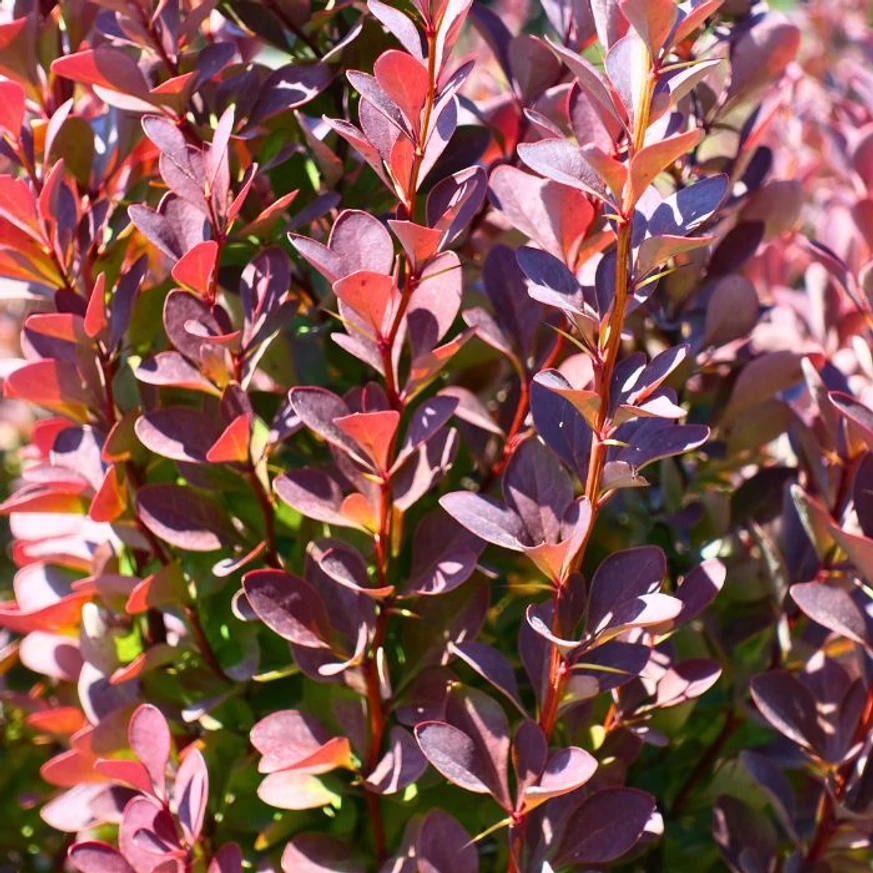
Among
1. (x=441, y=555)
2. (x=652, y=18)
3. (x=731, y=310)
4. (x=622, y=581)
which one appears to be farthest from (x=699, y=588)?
(x=652, y=18)

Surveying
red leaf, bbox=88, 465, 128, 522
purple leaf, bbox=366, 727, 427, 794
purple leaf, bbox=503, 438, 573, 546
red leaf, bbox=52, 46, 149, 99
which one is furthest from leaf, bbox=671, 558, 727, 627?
red leaf, bbox=52, 46, 149, 99

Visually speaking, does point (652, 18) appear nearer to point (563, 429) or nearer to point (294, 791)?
point (563, 429)

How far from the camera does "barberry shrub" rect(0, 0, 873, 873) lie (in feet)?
2.37

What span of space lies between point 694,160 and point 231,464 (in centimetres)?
53

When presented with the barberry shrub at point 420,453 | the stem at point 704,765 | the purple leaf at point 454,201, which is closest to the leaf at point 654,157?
the barberry shrub at point 420,453

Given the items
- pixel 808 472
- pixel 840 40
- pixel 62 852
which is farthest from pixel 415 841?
pixel 840 40

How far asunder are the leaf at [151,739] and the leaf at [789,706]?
0.45 meters

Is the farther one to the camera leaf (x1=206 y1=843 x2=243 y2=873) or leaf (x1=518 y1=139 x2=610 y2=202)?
leaf (x1=206 y1=843 x2=243 y2=873)

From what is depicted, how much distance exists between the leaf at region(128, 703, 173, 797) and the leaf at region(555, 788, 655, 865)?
0.29 metres

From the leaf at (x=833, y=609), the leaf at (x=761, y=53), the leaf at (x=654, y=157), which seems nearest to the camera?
the leaf at (x=654, y=157)

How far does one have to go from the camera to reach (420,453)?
2.68 ft

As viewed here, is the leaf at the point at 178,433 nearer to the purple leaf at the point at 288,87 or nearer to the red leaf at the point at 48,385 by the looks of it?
the red leaf at the point at 48,385

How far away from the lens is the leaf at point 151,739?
0.78 metres

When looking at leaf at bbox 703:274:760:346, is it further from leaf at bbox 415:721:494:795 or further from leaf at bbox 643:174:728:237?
leaf at bbox 415:721:494:795
